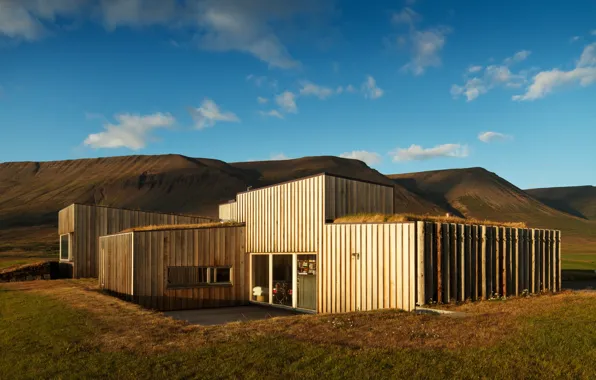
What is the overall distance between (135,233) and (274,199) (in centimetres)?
534

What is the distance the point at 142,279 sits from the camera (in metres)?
17.7

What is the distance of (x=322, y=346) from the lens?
7922mm

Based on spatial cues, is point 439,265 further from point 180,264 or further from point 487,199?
point 487,199

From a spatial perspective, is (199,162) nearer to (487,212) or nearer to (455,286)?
(487,212)

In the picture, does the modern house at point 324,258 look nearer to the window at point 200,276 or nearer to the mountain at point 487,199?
the window at point 200,276

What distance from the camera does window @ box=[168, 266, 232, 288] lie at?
1852 centimetres

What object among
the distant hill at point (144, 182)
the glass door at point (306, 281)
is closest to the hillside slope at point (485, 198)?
the distant hill at point (144, 182)

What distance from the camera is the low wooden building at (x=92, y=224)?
28.1 metres

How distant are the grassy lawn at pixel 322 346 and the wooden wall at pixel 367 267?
199 centimetres

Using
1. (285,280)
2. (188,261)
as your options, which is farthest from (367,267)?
(188,261)

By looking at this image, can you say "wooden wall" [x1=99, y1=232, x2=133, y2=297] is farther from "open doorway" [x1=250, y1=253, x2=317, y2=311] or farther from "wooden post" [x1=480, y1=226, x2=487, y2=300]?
"wooden post" [x1=480, y1=226, x2=487, y2=300]

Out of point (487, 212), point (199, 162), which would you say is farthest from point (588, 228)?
point (199, 162)

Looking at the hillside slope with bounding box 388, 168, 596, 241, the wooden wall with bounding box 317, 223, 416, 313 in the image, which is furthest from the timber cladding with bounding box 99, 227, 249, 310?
the hillside slope with bounding box 388, 168, 596, 241

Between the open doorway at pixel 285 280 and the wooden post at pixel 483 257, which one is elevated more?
the wooden post at pixel 483 257
